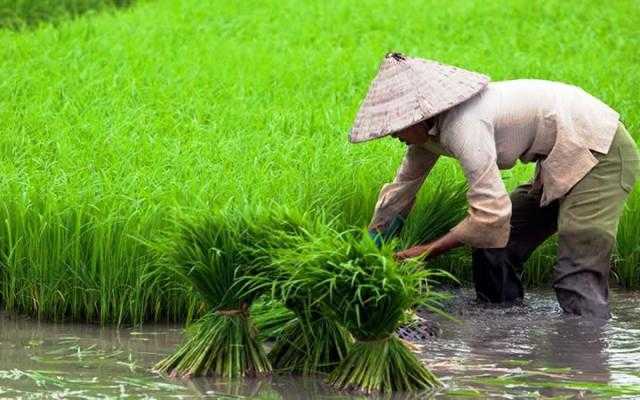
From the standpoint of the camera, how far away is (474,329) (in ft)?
17.8

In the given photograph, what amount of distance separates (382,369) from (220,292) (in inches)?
24.2

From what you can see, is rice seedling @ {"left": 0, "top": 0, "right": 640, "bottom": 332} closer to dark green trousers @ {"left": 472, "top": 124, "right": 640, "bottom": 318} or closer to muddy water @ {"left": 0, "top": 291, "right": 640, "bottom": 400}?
muddy water @ {"left": 0, "top": 291, "right": 640, "bottom": 400}

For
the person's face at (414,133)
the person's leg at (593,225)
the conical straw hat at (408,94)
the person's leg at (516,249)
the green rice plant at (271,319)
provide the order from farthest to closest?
the person's leg at (516,249)
the person's leg at (593,225)
the person's face at (414,133)
the conical straw hat at (408,94)
the green rice plant at (271,319)

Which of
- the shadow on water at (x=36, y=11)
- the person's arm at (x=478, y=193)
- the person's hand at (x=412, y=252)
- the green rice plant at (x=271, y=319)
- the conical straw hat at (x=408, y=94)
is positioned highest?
the shadow on water at (x=36, y=11)

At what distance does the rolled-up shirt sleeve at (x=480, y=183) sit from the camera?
4.93 metres

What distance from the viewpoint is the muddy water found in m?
4.35

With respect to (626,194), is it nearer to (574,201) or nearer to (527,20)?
(574,201)

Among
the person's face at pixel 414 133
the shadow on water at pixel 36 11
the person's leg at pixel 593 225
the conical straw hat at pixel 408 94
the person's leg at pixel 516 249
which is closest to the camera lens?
the conical straw hat at pixel 408 94

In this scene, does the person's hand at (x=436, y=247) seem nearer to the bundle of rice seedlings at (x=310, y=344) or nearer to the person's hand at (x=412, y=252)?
the person's hand at (x=412, y=252)

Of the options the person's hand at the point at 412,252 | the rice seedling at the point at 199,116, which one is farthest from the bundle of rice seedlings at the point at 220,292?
the person's hand at the point at 412,252

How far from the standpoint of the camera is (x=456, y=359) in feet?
16.0

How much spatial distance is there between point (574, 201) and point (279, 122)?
277 cm

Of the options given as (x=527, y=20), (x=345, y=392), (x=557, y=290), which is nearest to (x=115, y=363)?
(x=345, y=392)

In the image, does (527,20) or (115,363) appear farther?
(527,20)
